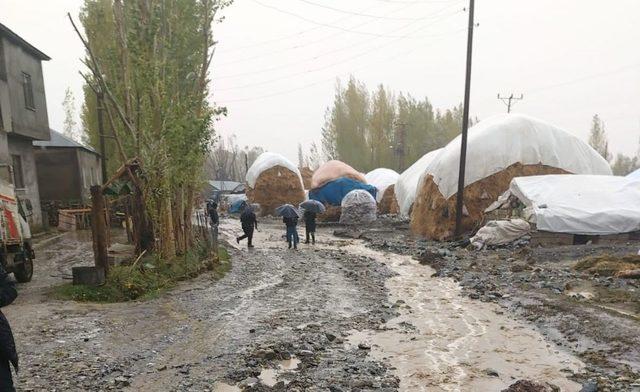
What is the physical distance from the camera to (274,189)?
36406 mm

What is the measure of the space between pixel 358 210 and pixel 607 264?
1748 centimetres

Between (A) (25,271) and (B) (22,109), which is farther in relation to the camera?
(B) (22,109)

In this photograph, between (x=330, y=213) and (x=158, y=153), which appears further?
(x=330, y=213)

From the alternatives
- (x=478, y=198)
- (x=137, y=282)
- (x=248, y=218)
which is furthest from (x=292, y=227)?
(x=137, y=282)

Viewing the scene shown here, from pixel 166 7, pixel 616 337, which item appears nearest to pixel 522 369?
pixel 616 337

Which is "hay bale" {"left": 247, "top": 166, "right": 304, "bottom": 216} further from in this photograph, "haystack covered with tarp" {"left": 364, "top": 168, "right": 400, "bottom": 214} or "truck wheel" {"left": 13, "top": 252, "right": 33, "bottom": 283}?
"truck wheel" {"left": 13, "top": 252, "right": 33, "bottom": 283}

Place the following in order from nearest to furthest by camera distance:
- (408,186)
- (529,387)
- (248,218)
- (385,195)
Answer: (529,387) → (248,218) → (408,186) → (385,195)

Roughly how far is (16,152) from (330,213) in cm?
1731

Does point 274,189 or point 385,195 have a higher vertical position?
point 274,189

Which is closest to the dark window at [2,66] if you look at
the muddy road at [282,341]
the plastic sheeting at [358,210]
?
the muddy road at [282,341]

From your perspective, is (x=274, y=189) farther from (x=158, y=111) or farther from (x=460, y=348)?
(x=460, y=348)

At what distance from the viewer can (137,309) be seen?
27.4 feet

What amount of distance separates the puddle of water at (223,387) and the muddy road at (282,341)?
22 millimetres

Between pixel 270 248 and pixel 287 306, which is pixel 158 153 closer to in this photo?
pixel 287 306
